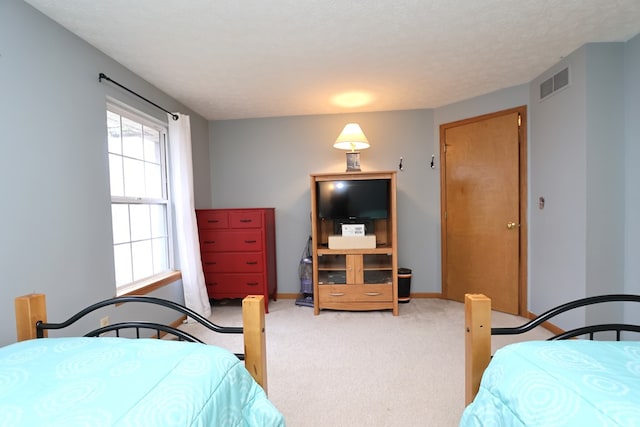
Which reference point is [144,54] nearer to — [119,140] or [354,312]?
[119,140]

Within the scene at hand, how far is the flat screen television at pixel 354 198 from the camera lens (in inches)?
135

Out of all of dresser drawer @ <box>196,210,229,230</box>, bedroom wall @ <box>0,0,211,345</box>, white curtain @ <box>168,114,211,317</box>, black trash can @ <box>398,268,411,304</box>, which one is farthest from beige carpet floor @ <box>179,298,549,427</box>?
bedroom wall @ <box>0,0,211,345</box>

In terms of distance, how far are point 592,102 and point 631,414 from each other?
8.35 feet

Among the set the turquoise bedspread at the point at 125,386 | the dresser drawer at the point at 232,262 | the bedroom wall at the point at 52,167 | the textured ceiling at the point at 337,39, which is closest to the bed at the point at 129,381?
the turquoise bedspread at the point at 125,386

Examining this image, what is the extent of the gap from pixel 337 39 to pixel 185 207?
2100mm

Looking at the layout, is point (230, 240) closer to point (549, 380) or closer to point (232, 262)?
point (232, 262)

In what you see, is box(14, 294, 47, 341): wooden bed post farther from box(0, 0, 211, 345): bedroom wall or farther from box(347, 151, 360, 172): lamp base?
box(347, 151, 360, 172): lamp base

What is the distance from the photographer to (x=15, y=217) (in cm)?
161

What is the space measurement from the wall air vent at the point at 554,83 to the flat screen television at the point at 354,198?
1.64 metres

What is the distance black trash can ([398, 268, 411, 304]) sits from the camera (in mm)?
3577

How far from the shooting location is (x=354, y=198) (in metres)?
3.47

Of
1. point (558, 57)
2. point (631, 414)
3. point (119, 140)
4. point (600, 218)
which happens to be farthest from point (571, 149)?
point (119, 140)

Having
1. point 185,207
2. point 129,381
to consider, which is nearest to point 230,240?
point 185,207

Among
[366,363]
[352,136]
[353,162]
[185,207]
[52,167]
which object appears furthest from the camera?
[353,162]
